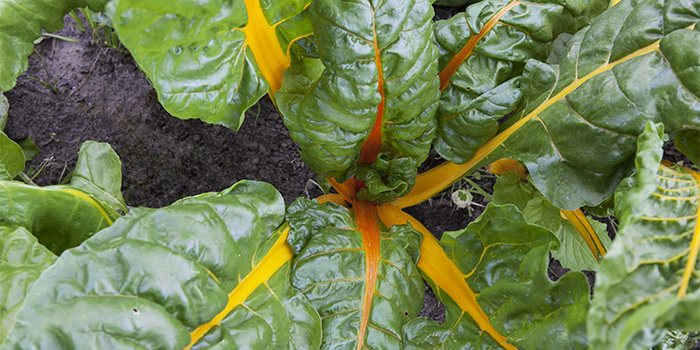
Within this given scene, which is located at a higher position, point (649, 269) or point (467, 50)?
point (467, 50)

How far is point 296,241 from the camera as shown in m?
1.54

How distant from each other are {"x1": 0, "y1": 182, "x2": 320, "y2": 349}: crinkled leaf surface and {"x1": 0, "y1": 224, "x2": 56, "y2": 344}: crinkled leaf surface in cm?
24

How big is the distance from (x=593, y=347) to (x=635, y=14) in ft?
3.02

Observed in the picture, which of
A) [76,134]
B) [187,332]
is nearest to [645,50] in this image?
[187,332]

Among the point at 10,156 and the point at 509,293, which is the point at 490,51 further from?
the point at 10,156

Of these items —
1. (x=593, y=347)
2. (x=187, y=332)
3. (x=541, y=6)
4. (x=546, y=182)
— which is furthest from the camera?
(x=541, y=6)

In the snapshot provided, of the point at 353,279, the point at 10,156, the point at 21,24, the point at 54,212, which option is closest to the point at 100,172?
the point at 10,156

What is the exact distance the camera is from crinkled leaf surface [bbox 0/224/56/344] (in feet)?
3.56

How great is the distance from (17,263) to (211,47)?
0.68 m

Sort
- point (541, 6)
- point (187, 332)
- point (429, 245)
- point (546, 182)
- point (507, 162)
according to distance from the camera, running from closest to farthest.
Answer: point (187, 332), point (546, 182), point (541, 6), point (429, 245), point (507, 162)

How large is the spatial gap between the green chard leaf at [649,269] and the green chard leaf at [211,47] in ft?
3.00

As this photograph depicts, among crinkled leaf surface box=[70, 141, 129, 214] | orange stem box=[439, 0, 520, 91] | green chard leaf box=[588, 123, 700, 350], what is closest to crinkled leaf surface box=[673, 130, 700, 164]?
green chard leaf box=[588, 123, 700, 350]

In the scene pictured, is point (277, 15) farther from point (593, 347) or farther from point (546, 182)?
point (593, 347)

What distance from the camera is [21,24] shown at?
4.37 feet
